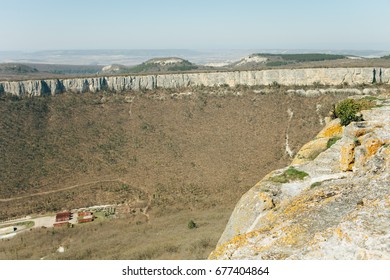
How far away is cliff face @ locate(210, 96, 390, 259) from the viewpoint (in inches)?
324

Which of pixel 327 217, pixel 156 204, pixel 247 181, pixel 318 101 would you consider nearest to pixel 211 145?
pixel 247 181

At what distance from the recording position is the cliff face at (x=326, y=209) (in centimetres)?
824

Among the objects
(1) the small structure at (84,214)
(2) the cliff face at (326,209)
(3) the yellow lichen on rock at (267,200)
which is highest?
(2) the cliff face at (326,209)

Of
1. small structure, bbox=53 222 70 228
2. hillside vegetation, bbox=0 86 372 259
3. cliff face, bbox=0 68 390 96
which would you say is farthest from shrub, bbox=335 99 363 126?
cliff face, bbox=0 68 390 96

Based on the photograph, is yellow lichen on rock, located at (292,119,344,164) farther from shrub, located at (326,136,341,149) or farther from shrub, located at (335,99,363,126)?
shrub, located at (335,99,363,126)

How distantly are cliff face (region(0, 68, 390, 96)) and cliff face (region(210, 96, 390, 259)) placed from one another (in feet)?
156

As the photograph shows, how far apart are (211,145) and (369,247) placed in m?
44.3

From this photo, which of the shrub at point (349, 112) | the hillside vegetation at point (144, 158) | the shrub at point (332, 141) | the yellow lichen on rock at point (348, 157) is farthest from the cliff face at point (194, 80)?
the yellow lichen on rock at point (348, 157)

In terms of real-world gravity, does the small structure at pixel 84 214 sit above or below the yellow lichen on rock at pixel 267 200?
below

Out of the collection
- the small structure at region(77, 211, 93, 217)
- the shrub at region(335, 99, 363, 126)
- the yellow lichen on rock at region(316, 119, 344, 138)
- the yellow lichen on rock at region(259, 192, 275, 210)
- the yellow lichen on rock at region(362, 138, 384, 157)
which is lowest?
the small structure at region(77, 211, 93, 217)

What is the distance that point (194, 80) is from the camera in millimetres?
72188

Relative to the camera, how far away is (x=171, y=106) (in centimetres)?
6506

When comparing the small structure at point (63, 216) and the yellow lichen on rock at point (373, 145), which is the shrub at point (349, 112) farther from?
the small structure at point (63, 216)

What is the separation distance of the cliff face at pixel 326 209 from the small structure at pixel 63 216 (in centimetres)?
2491
